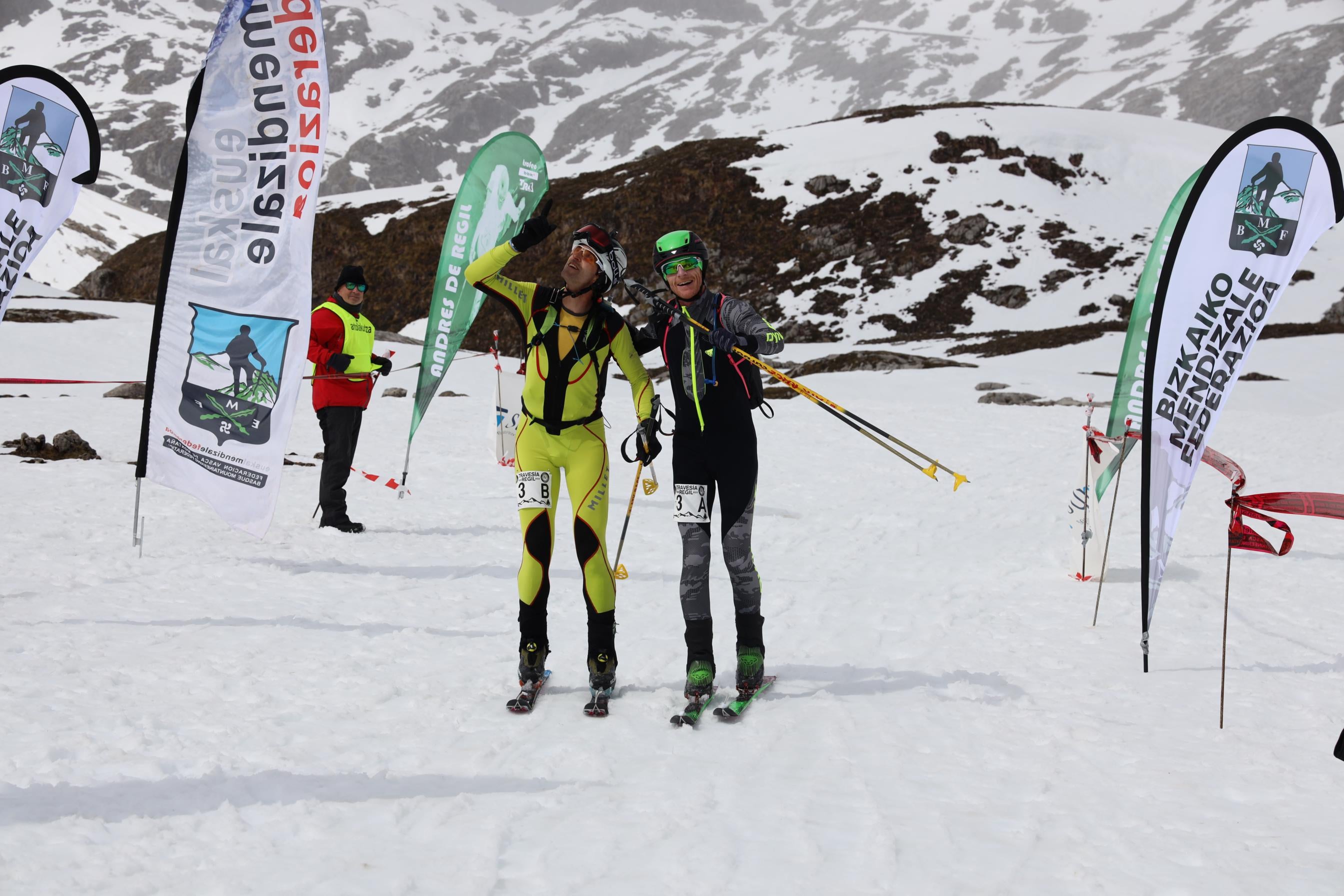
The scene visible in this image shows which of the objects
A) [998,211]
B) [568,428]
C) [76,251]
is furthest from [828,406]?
[76,251]

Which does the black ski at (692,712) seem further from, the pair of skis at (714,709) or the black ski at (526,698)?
the black ski at (526,698)

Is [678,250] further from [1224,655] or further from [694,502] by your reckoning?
[1224,655]

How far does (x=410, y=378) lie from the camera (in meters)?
28.3

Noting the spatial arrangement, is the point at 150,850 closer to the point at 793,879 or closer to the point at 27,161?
the point at 793,879

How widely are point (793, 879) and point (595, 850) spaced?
2.46 ft

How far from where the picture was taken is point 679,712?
16.3ft

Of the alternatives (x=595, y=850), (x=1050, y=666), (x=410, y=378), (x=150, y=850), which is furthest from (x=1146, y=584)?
(x=410, y=378)

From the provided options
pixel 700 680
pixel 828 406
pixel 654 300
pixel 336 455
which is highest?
pixel 654 300

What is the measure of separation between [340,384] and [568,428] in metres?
4.95

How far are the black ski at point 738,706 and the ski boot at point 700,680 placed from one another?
0.38 ft

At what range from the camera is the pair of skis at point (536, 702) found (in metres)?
4.85

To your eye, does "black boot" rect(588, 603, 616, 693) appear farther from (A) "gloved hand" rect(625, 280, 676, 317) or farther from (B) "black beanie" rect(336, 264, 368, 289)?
(B) "black beanie" rect(336, 264, 368, 289)

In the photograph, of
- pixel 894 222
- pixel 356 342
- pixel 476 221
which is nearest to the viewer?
→ pixel 356 342

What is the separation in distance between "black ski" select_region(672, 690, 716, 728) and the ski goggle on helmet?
2332mm
